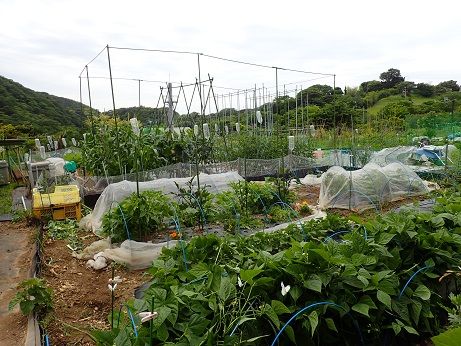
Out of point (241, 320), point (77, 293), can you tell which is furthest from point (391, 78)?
point (241, 320)

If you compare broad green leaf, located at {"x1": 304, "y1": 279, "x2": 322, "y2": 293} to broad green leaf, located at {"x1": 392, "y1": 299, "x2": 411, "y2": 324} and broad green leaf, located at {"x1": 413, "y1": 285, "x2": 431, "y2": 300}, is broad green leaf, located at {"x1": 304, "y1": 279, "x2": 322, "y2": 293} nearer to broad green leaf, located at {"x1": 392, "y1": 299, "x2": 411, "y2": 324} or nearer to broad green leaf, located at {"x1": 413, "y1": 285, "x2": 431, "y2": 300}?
broad green leaf, located at {"x1": 392, "y1": 299, "x2": 411, "y2": 324}

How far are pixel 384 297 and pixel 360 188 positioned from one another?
4589 millimetres

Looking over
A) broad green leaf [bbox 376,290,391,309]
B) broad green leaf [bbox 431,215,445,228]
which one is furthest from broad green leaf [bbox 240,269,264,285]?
broad green leaf [bbox 431,215,445,228]

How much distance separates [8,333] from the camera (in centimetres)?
317

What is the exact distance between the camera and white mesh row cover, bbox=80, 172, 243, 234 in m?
5.57

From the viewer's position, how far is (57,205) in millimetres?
6461

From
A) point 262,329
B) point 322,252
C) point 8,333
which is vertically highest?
point 322,252

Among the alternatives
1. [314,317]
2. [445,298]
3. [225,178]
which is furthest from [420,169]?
[314,317]

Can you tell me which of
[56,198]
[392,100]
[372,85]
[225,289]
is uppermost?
[372,85]

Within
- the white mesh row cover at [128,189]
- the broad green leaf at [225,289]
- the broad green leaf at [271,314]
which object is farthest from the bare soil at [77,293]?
the broad green leaf at [271,314]

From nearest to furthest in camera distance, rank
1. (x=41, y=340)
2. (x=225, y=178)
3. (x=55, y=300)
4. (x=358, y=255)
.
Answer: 1. (x=358, y=255)
2. (x=41, y=340)
3. (x=55, y=300)
4. (x=225, y=178)

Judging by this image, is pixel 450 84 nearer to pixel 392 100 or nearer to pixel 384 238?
pixel 392 100

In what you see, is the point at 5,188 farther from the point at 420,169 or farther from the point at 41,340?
the point at 420,169

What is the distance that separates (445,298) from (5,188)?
1186 cm
